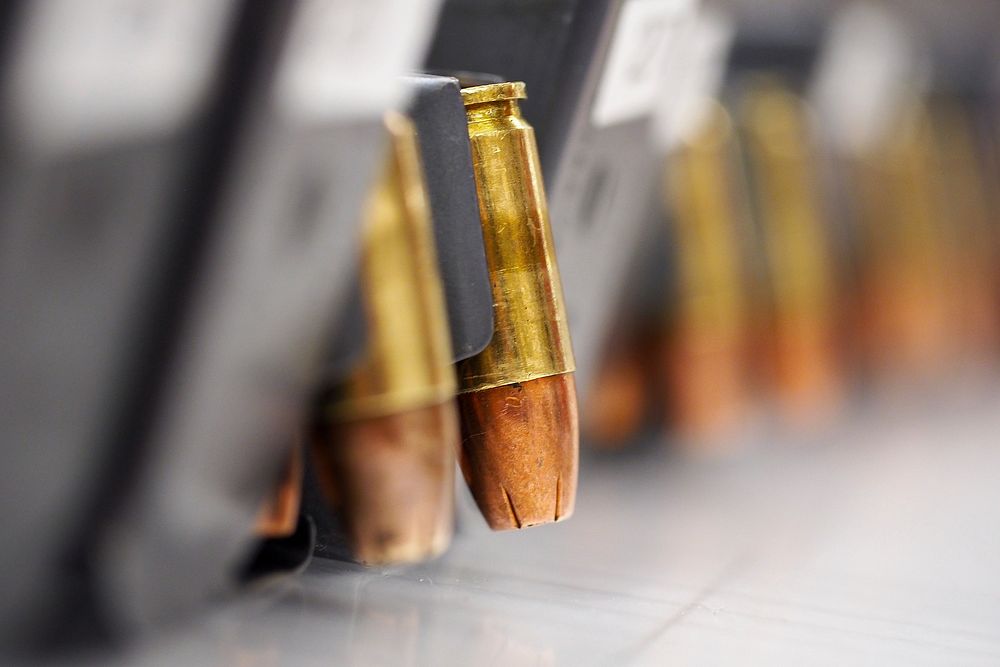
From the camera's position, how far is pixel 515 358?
21.5 inches

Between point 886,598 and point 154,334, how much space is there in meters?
0.44

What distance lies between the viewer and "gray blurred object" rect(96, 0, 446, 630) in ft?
1.26

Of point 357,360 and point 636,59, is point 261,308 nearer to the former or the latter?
point 357,360

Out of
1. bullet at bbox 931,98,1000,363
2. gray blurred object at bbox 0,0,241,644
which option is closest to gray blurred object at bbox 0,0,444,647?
gray blurred object at bbox 0,0,241,644

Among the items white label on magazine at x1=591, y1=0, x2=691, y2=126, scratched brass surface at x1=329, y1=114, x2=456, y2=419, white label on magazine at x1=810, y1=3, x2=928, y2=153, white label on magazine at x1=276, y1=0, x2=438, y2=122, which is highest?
white label on magazine at x1=810, y1=3, x2=928, y2=153

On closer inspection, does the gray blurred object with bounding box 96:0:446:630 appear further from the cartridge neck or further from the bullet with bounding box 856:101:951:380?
the bullet with bounding box 856:101:951:380

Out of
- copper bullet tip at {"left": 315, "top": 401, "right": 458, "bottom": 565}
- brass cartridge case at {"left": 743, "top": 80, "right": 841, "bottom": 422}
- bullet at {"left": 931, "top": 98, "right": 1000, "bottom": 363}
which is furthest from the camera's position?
bullet at {"left": 931, "top": 98, "right": 1000, "bottom": 363}

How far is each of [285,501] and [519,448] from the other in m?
0.10

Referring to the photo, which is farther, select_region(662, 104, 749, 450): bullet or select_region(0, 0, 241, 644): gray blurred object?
select_region(662, 104, 749, 450): bullet

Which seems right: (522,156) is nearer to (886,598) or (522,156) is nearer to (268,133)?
(268,133)

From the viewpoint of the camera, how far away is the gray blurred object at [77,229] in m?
0.32

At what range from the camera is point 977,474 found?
1.31m

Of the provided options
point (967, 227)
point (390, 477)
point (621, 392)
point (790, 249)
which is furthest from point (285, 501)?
point (967, 227)

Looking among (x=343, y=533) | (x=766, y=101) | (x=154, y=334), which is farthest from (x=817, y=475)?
(x=154, y=334)
